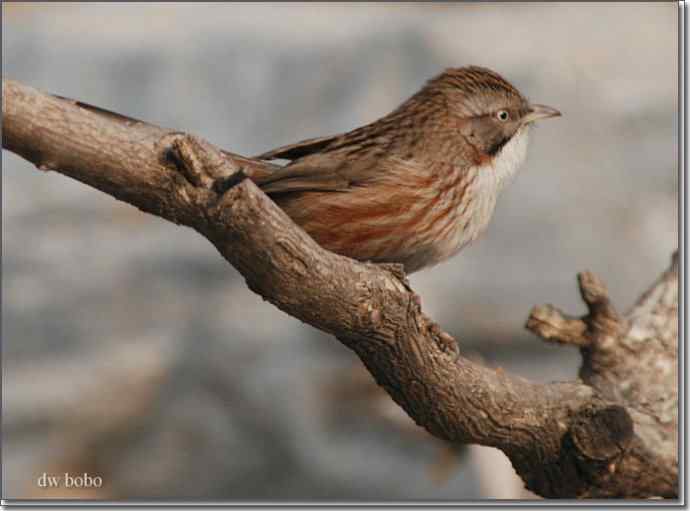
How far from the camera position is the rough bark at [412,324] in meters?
2.47

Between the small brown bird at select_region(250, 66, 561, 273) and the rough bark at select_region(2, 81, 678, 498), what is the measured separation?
284 millimetres

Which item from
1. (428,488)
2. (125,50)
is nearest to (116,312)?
(125,50)

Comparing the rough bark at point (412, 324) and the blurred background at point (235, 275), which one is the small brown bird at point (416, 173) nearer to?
the rough bark at point (412, 324)

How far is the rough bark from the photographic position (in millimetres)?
2467

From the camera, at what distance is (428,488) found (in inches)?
219

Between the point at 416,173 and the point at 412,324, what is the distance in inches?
31.7

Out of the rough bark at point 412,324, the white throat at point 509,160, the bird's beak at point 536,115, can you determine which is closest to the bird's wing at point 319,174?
the rough bark at point 412,324

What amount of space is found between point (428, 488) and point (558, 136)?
7.65ft

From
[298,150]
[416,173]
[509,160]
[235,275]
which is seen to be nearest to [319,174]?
[298,150]

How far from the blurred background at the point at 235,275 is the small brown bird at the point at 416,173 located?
2.29 m

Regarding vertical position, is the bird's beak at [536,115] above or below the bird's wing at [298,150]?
below

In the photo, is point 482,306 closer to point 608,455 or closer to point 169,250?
point 169,250

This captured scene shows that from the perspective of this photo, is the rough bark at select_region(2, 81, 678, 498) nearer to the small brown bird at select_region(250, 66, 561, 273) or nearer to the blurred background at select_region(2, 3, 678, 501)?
the small brown bird at select_region(250, 66, 561, 273)

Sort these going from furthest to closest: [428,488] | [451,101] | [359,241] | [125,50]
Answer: [125,50] < [428,488] < [451,101] < [359,241]
